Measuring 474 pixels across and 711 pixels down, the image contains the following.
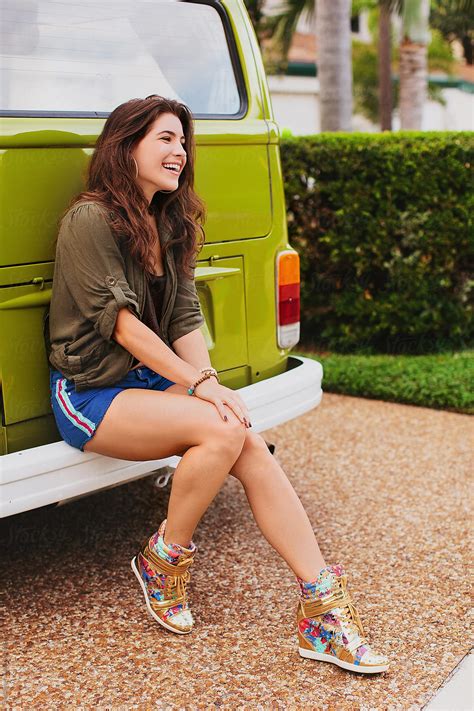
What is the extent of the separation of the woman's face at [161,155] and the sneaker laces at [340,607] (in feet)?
4.77

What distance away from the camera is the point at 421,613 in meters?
3.19

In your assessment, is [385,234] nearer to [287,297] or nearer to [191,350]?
[287,297]

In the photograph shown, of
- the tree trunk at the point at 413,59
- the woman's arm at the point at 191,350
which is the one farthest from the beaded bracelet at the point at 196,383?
the tree trunk at the point at 413,59

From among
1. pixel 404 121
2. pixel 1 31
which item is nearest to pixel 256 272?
pixel 1 31

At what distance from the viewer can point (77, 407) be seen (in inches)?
116

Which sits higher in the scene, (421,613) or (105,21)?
(105,21)

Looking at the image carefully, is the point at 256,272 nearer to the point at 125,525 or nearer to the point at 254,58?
the point at 254,58

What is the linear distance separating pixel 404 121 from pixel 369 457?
8.92m

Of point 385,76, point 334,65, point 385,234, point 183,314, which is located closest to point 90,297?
point 183,314

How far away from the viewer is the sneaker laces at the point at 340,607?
280 centimetres

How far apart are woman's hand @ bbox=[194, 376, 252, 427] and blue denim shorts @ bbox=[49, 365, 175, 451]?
28 cm

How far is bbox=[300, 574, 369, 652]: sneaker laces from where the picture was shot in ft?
9.18

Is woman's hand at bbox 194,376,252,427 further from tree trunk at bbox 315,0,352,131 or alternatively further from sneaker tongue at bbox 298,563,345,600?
tree trunk at bbox 315,0,352,131

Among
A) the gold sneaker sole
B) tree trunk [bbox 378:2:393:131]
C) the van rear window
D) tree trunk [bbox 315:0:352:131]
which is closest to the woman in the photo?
the gold sneaker sole
